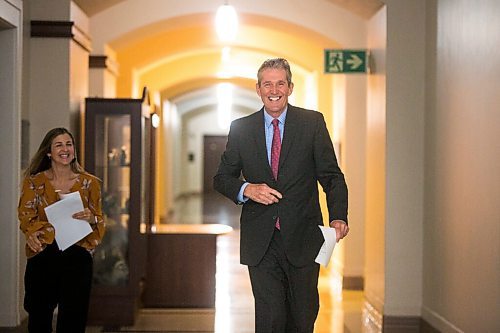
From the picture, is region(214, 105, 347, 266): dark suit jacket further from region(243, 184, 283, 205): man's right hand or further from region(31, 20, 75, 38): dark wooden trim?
region(31, 20, 75, 38): dark wooden trim

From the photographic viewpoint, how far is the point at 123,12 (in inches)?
403

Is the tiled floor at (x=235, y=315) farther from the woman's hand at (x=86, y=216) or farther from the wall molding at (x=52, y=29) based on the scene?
the wall molding at (x=52, y=29)

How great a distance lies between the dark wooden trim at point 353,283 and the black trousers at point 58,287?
Result: 18.3 feet

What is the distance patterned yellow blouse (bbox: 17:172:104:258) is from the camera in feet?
17.8

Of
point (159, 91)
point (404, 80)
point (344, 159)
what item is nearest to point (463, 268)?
point (404, 80)

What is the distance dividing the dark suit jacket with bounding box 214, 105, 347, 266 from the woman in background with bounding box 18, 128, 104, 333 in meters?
1.32

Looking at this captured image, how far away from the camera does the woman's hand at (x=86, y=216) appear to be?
5.55 metres

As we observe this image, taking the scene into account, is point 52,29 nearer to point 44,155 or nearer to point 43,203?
point 44,155

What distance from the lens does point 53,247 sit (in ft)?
17.9

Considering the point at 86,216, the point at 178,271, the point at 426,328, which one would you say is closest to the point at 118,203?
the point at 178,271

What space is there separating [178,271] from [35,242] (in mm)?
3597

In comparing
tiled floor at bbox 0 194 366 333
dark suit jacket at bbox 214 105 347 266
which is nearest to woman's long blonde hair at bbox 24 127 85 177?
dark suit jacket at bbox 214 105 347 266

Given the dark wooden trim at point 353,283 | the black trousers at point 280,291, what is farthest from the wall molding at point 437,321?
the dark wooden trim at point 353,283

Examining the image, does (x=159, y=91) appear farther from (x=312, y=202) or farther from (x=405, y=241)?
(x=312, y=202)
